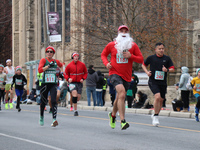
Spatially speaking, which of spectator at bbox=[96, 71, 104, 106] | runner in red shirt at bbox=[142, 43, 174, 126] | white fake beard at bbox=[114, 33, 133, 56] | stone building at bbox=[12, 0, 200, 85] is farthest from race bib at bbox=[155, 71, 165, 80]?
stone building at bbox=[12, 0, 200, 85]

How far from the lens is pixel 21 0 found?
5053 centimetres

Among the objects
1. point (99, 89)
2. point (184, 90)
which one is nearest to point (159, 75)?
point (184, 90)

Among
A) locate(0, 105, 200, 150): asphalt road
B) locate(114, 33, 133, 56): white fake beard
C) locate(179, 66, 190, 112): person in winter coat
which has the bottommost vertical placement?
locate(0, 105, 200, 150): asphalt road

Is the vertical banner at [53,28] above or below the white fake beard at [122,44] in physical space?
above

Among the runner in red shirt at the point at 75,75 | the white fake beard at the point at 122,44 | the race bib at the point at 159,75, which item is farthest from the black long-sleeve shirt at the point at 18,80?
the white fake beard at the point at 122,44

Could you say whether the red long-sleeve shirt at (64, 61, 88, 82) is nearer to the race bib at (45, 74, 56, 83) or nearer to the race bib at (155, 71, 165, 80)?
the race bib at (45, 74, 56, 83)

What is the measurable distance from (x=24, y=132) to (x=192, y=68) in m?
30.3

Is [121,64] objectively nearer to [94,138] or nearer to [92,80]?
[94,138]

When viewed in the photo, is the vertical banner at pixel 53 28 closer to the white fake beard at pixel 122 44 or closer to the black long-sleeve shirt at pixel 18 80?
the black long-sleeve shirt at pixel 18 80

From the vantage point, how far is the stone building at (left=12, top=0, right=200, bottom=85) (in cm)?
3820

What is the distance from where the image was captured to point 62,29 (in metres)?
41.9

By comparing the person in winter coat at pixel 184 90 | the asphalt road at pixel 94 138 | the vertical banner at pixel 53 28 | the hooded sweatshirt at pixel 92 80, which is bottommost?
the asphalt road at pixel 94 138

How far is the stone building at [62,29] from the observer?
38197mm

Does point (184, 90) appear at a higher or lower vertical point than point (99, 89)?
lower
